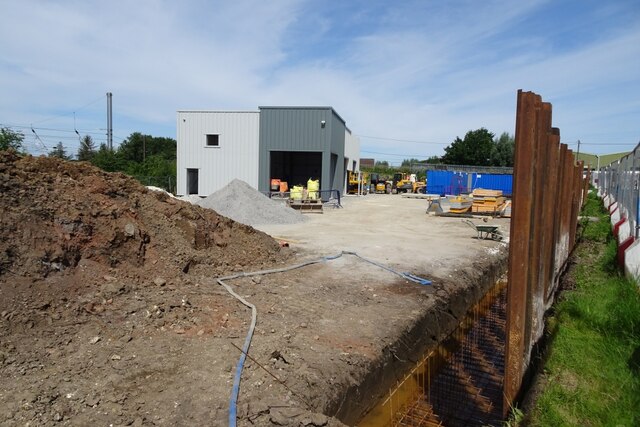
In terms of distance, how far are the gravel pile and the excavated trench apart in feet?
30.6

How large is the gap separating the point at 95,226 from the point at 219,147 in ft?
71.6

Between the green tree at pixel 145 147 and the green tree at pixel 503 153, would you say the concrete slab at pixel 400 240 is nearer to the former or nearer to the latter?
the green tree at pixel 145 147

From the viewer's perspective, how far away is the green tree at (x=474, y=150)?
2624 inches

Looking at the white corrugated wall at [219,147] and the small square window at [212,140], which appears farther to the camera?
the small square window at [212,140]

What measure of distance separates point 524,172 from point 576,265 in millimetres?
6203

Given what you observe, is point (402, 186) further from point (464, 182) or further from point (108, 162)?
point (108, 162)

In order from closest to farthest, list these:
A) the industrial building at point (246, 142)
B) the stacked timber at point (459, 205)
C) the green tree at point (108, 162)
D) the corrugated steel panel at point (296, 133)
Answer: the stacked timber at point (459, 205) < the corrugated steel panel at point (296, 133) < the industrial building at point (246, 142) < the green tree at point (108, 162)

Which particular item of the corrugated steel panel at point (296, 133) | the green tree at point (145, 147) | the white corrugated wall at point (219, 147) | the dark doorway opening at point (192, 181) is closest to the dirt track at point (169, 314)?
the corrugated steel panel at point (296, 133)

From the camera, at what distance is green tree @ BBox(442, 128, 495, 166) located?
6666 centimetres

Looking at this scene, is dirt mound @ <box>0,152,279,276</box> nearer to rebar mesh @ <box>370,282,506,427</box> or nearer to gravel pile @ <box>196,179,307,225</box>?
rebar mesh @ <box>370,282,506,427</box>

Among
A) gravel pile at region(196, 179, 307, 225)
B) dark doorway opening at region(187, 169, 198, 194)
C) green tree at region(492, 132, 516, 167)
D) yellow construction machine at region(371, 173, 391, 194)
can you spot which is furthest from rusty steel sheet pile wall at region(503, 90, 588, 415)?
green tree at region(492, 132, 516, 167)

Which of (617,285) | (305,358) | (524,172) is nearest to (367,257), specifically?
(617,285)

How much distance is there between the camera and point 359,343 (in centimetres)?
525

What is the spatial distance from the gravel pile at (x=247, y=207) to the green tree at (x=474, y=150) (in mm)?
55029
